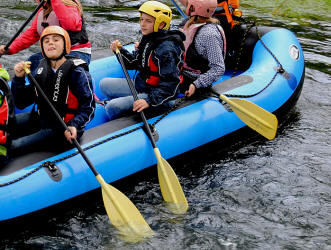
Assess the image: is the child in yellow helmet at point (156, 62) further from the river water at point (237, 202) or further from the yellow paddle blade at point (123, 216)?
the yellow paddle blade at point (123, 216)

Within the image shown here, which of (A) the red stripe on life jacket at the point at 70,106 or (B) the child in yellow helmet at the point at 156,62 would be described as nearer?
(A) the red stripe on life jacket at the point at 70,106

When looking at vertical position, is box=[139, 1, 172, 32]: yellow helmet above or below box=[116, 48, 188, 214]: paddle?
above

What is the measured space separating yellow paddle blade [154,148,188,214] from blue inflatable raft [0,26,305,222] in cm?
15

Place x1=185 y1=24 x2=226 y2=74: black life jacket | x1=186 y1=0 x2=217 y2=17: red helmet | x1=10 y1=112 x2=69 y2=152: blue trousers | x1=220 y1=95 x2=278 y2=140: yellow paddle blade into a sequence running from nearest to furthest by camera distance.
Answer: x1=10 y1=112 x2=69 y2=152: blue trousers → x1=186 y1=0 x2=217 y2=17: red helmet → x1=220 y1=95 x2=278 y2=140: yellow paddle blade → x1=185 y1=24 x2=226 y2=74: black life jacket

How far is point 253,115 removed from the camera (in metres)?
3.82

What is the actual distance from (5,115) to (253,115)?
2.06 m

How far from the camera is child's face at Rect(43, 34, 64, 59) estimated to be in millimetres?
2975

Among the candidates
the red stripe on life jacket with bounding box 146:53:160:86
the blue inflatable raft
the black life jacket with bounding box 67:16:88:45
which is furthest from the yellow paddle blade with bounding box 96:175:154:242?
the black life jacket with bounding box 67:16:88:45

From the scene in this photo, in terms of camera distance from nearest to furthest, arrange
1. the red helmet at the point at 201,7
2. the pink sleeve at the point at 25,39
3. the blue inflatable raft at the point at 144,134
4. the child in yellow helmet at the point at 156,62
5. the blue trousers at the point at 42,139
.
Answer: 1. the blue inflatable raft at the point at 144,134
2. the blue trousers at the point at 42,139
3. the child in yellow helmet at the point at 156,62
4. the red helmet at the point at 201,7
5. the pink sleeve at the point at 25,39

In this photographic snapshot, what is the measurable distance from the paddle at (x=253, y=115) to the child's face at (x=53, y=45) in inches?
57.4

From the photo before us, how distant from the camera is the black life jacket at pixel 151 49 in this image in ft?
11.2

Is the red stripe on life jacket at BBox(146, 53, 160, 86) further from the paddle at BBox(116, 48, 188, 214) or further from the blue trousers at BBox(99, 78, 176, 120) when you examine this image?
the paddle at BBox(116, 48, 188, 214)

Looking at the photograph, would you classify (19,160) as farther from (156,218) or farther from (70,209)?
(156,218)

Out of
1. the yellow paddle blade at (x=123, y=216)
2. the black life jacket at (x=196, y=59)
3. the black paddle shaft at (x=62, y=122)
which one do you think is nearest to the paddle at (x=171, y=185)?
the yellow paddle blade at (x=123, y=216)
